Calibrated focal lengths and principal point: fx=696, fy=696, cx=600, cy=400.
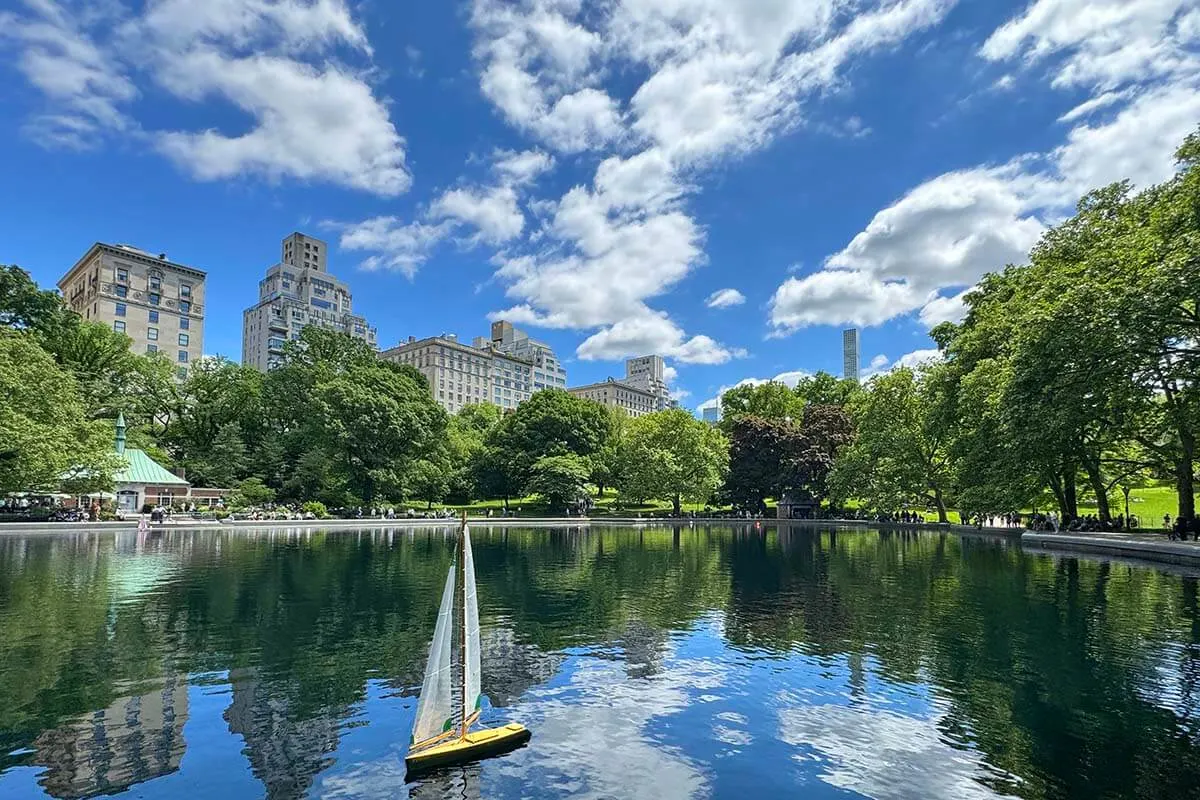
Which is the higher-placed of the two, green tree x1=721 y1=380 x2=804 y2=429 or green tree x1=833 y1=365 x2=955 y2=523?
green tree x1=721 y1=380 x2=804 y2=429

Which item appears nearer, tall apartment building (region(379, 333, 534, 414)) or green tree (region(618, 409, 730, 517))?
green tree (region(618, 409, 730, 517))

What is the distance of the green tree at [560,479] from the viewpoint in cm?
8269

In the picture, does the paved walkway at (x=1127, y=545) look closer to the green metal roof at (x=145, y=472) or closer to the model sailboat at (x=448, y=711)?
the model sailboat at (x=448, y=711)

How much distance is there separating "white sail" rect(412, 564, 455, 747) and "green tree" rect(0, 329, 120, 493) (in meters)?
47.1

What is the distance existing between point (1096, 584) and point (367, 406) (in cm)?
6210

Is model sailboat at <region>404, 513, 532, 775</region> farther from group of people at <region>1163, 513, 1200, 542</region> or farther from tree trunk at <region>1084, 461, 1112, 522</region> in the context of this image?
tree trunk at <region>1084, 461, 1112, 522</region>

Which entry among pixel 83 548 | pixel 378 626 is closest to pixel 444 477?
pixel 83 548

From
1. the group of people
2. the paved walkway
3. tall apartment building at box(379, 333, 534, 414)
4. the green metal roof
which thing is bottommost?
the paved walkway

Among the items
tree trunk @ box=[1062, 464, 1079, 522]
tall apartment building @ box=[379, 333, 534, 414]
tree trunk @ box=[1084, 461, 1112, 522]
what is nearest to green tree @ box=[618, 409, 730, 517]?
tree trunk @ box=[1062, 464, 1079, 522]

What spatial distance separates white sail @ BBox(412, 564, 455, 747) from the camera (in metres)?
10.8

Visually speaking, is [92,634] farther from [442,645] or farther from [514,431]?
[514,431]

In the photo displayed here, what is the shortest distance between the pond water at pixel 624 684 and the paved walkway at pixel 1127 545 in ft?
11.4

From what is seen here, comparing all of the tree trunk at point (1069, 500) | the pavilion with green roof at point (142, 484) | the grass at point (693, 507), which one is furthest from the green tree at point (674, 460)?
the pavilion with green roof at point (142, 484)

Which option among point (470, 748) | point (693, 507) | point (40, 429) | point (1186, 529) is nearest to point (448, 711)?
point (470, 748)
